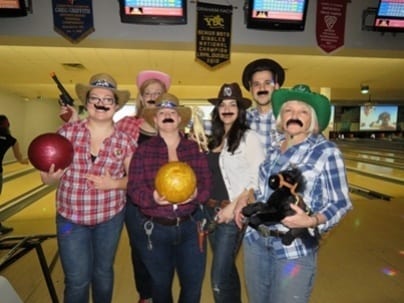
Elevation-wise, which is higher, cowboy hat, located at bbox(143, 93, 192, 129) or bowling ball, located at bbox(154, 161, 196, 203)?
cowboy hat, located at bbox(143, 93, 192, 129)

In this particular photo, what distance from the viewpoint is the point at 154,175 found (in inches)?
63.6

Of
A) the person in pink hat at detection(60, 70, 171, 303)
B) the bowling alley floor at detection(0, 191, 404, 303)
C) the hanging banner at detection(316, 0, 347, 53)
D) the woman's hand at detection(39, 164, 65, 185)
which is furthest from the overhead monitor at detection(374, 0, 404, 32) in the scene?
the woman's hand at detection(39, 164, 65, 185)

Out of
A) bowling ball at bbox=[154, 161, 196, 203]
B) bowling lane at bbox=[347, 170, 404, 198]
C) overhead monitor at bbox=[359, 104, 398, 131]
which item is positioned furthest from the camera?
overhead monitor at bbox=[359, 104, 398, 131]

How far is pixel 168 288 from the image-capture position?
1688 millimetres

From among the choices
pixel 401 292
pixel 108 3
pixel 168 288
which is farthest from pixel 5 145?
pixel 401 292

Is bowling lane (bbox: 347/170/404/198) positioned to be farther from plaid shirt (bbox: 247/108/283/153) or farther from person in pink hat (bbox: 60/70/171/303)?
person in pink hat (bbox: 60/70/171/303)

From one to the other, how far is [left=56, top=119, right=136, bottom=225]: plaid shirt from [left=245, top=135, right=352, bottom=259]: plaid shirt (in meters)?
0.81

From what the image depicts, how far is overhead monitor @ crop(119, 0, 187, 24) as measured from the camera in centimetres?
333

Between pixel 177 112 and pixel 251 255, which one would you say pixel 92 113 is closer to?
pixel 177 112

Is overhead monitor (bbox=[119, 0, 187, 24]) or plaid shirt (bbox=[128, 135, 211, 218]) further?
overhead monitor (bbox=[119, 0, 187, 24])

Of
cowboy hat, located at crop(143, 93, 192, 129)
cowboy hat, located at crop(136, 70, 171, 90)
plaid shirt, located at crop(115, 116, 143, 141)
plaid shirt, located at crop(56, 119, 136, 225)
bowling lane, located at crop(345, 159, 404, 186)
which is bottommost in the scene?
bowling lane, located at crop(345, 159, 404, 186)

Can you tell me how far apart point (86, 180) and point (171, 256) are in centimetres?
53

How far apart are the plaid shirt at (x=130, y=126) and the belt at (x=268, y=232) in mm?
925

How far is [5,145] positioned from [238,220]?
3.25 meters
